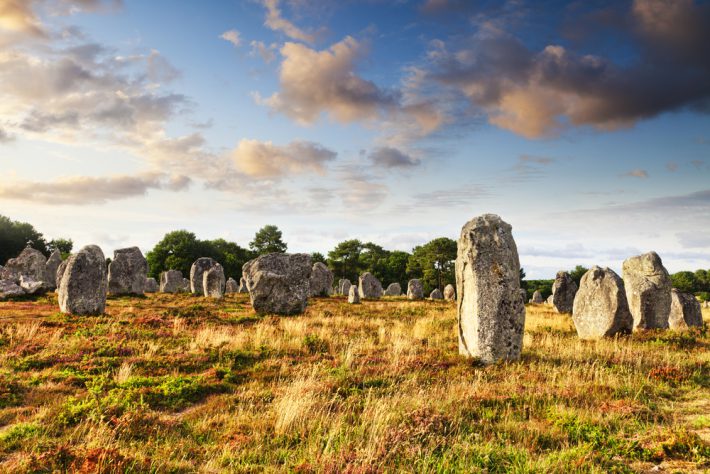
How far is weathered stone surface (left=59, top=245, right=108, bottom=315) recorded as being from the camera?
21.5 meters

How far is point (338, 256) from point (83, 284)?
66425 millimetres

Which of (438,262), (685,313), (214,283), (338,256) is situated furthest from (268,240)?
(685,313)

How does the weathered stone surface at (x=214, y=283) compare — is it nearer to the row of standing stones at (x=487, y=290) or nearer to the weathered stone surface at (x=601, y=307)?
the row of standing stones at (x=487, y=290)

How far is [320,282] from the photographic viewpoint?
45188mm

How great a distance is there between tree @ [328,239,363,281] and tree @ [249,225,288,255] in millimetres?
11319

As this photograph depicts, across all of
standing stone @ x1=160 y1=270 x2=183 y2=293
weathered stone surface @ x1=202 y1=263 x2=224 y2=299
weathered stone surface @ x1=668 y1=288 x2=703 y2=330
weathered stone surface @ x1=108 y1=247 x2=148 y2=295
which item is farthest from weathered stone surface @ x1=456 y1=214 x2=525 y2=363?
standing stone @ x1=160 y1=270 x2=183 y2=293

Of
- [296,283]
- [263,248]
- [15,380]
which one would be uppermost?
[263,248]

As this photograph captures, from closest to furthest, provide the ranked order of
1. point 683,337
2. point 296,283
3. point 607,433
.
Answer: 1. point 607,433
2. point 683,337
3. point 296,283

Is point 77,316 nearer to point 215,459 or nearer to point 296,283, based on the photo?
point 296,283

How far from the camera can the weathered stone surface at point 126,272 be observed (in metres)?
36.6

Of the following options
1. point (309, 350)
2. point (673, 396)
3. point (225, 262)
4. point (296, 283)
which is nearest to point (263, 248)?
point (225, 262)

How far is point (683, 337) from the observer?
1717cm

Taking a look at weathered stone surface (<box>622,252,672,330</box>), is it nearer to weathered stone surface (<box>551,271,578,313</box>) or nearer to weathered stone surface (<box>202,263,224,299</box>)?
weathered stone surface (<box>551,271,578,313</box>)

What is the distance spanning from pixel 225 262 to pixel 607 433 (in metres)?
85.4
